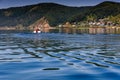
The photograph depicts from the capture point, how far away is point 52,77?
82.7ft

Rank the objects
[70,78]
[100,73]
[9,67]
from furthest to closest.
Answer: [9,67]
[100,73]
[70,78]

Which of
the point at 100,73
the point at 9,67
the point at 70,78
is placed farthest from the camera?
the point at 9,67

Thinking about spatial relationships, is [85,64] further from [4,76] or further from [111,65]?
[4,76]

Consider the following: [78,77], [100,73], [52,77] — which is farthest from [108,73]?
[52,77]

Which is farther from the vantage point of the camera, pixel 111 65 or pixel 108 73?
pixel 111 65

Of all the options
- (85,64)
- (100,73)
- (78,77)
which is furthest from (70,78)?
(85,64)

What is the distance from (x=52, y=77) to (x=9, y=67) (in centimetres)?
703

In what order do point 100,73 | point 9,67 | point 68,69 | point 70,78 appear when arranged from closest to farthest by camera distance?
point 70,78 → point 100,73 → point 68,69 → point 9,67

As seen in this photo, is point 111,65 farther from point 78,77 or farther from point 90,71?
point 78,77

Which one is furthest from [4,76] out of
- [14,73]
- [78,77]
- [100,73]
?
[100,73]

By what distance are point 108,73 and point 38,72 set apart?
224 inches

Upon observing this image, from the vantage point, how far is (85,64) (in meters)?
32.2

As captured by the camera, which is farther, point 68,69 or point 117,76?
point 68,69

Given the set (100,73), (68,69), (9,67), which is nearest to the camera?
(100,73)
